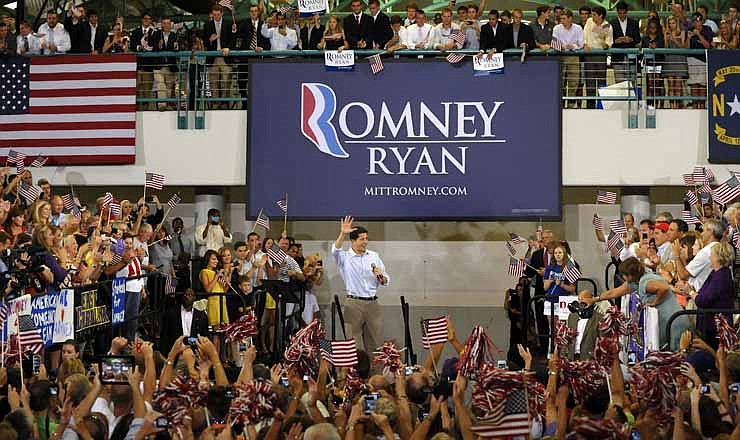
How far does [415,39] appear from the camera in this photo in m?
15.6

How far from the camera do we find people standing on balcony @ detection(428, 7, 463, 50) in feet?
50.4

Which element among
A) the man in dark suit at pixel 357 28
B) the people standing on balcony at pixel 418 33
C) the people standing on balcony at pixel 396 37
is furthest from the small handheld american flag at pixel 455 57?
the man in dark suit at pixel 357 28

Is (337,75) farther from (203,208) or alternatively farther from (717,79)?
(717,79)

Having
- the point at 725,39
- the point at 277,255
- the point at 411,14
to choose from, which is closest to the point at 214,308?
the point at 277,255

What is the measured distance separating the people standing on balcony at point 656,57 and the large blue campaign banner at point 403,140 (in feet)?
4.30

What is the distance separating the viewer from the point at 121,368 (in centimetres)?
739

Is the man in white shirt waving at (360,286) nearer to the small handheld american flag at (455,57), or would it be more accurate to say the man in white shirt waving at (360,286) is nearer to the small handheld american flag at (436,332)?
the small handheld american flag at (455,57)

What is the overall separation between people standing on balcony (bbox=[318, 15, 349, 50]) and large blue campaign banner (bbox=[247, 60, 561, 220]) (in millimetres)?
307

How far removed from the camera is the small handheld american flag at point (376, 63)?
15.3 meters

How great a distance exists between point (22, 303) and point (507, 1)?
50.1 ft

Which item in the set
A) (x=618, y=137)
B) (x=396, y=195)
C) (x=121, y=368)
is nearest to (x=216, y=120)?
(x=396, y=195)

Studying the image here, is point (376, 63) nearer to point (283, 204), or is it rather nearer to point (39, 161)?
point (283, 204)

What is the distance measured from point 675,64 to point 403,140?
12.2ft

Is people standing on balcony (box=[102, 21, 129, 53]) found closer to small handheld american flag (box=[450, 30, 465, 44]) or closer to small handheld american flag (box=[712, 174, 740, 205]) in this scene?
small handheld american flag (box=[450, 30, 465, 44])
